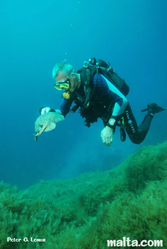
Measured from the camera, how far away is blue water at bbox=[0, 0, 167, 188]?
87.6m

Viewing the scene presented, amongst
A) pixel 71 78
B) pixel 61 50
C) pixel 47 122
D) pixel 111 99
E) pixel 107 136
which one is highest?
pixel 61 50

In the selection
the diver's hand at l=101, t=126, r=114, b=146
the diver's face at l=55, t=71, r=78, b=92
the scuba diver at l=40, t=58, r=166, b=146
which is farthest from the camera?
the diver's face at l=55, t=71, r=78, b=92

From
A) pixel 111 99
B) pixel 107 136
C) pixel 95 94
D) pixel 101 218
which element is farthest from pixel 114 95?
pixel 101 218

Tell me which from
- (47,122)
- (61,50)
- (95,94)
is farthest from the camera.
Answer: (61,50)

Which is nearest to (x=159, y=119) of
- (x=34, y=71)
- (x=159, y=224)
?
(x=159, y=224)

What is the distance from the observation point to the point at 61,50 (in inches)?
4515

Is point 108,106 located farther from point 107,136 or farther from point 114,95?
point 107,136

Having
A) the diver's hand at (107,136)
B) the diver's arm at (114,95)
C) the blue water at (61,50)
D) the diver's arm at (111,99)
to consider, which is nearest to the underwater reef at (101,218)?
the diver's hand at (107,136)

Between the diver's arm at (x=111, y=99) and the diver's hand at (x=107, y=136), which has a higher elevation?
the diver's arm at (x=111, y=99)

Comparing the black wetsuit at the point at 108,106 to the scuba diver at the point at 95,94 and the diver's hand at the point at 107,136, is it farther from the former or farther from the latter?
the diver's hand at the point at 107,136

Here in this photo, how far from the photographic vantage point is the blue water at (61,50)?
87625 millimetres

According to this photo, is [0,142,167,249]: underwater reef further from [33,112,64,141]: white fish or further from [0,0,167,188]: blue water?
[0,0,167,188]: blue water

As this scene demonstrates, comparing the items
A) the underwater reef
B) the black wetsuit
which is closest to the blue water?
the black wetsuit

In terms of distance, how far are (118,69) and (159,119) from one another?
312ft
